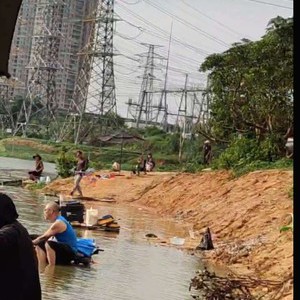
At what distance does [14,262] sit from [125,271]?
246 inches

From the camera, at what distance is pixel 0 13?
252cm

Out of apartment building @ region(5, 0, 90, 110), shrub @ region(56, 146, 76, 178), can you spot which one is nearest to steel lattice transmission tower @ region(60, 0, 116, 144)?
apartment building @ region(5, 0, 90, 110)

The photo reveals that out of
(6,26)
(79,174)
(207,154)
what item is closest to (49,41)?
(207,154)

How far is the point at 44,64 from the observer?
89.7m

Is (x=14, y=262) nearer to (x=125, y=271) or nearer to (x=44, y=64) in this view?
(x=125, y=271)

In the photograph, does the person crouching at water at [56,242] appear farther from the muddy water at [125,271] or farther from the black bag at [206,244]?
the black bag at [206,244]

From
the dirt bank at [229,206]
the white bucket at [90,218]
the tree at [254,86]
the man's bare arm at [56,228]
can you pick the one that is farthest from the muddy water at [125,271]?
the tree at [254,86]

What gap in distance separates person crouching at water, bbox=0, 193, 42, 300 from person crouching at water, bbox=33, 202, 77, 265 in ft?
16.1

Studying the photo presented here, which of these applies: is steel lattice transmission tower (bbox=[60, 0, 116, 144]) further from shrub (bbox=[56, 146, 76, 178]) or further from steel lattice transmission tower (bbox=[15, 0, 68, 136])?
shrub (bbox=[56, 146, 76, 178])

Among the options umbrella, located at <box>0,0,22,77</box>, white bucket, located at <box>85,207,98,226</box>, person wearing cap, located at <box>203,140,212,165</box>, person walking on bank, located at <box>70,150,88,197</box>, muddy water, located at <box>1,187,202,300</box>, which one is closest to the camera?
umbrella, located at <box>0,0,22,77</box>

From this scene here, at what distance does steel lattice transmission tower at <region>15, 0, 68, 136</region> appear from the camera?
89.3 meters

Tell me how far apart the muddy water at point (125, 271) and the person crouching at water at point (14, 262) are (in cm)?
366

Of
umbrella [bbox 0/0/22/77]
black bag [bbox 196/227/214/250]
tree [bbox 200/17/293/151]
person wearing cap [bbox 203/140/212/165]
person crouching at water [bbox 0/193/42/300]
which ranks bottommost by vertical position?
black bag [bbox 196/227/214/250]

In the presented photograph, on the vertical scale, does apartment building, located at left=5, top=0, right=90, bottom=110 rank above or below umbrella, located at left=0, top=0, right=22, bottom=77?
above
